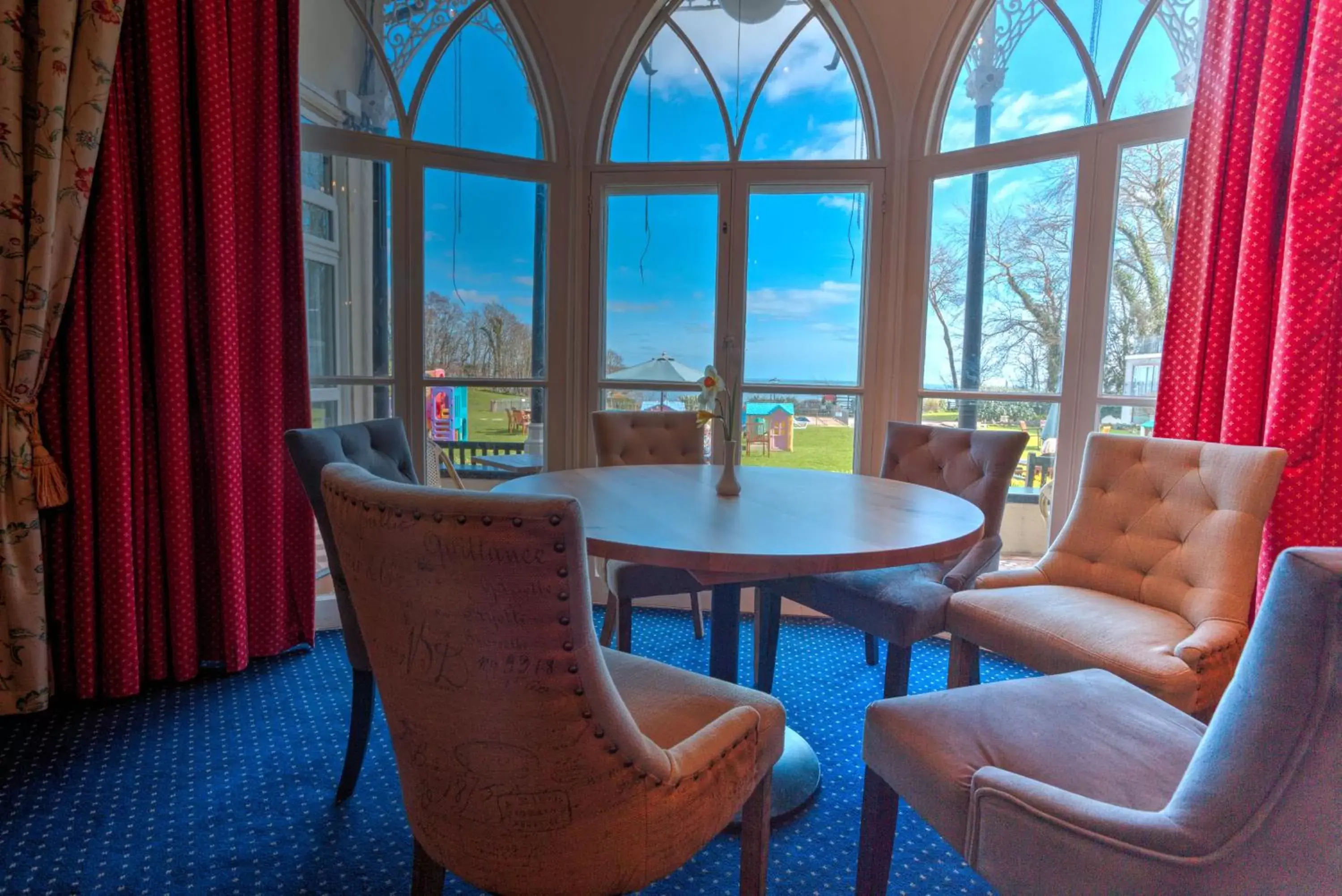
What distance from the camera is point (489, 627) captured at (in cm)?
80

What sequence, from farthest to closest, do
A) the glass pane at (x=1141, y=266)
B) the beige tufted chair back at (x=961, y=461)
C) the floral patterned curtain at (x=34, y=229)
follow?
the glass pane at (x=1141, y=266) < the beige tufted chair back at (x=961, y=461) < the floral patterned curtain at (x=34, y=229)

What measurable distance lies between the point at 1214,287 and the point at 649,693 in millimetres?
2022

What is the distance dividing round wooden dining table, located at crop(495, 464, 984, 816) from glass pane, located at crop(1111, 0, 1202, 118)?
1.62 metres

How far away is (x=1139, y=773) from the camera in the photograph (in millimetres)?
1046

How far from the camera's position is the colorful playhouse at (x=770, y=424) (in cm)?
307

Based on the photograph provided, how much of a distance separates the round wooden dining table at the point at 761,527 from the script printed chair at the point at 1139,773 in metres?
0.28

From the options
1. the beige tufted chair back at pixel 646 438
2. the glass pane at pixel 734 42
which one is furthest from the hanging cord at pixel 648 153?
the beige tufted chair back at pixel 646 438

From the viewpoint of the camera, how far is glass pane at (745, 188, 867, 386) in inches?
117

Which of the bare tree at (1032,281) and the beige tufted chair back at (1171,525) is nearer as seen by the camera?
the beige tufted chair back at (1171,525)

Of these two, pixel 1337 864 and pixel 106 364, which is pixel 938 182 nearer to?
pixel 1337 864

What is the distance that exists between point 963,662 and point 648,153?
235 cm

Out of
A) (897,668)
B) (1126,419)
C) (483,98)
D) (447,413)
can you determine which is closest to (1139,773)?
(897,668)

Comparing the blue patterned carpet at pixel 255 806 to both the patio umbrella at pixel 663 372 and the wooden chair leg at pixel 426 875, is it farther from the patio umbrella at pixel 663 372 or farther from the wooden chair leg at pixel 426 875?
the patio umbrella at pixel 663 372

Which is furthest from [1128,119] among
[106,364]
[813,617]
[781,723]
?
[106,364]
